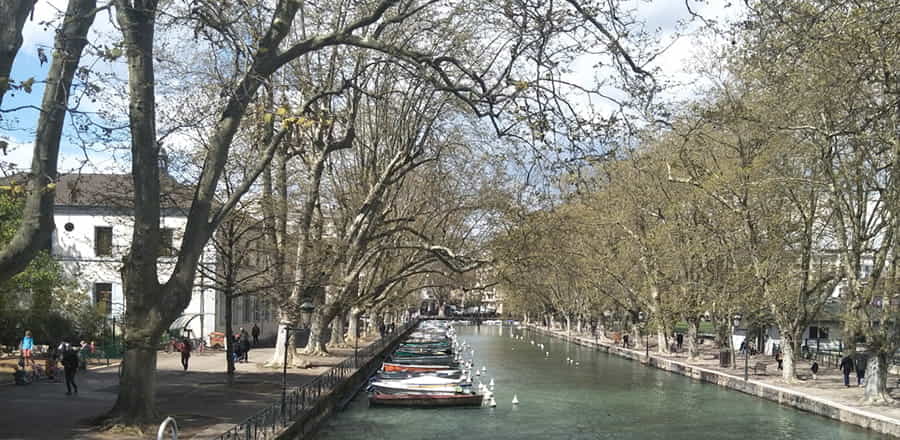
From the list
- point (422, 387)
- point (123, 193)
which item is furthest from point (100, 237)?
point (422, 387)

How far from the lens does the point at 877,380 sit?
2723 cm

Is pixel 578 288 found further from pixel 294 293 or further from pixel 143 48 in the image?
pixel 143 48

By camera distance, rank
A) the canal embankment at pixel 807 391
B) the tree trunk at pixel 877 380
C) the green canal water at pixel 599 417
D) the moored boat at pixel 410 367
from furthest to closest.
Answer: the moored boat at pixel 410 367, the tree trunk at pixel 877 380, the green canal water at pixel 599 417, the canal embankment at pixel 807 391

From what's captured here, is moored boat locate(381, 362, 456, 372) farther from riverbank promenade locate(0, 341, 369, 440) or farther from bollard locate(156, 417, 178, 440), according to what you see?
bollard locate(156, 417, 178, 440)

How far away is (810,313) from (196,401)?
26741 mm

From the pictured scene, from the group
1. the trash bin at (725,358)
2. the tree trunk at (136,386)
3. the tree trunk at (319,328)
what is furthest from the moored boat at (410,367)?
the tree trunk at (136,386)

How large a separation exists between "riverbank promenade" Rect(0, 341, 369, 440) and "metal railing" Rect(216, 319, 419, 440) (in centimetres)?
60

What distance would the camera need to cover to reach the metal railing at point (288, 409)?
52.5 ft

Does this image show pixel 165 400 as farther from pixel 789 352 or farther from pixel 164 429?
pixel 789 352

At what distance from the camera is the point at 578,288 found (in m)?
76.4

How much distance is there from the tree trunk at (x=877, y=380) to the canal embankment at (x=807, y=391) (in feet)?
1.50

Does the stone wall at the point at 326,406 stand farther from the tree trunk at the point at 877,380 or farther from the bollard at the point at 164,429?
the tree trunk at the point at 877,380

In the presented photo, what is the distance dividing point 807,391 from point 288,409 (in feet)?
68.0

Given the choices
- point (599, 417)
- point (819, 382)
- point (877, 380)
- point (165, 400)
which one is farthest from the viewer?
point (819, 382)
